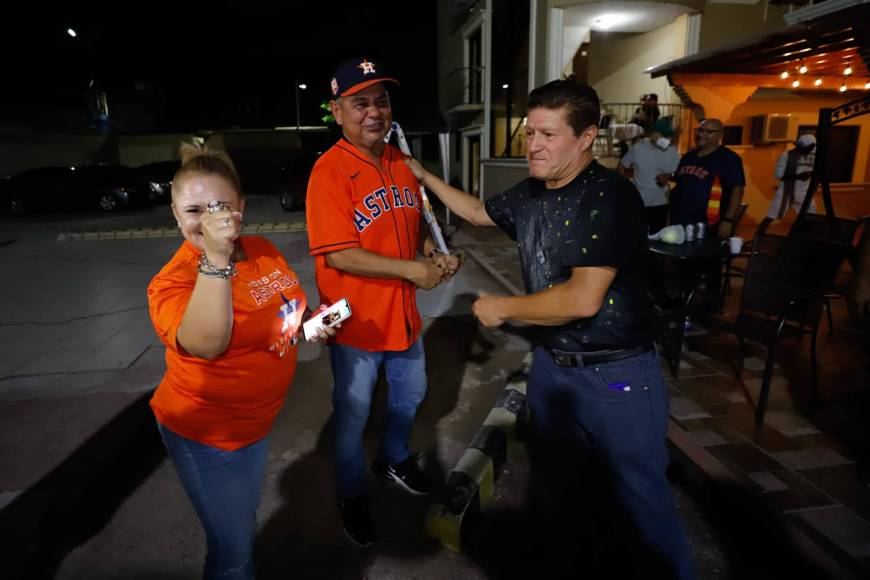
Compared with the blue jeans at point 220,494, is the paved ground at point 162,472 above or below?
below

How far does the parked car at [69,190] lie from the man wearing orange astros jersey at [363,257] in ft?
65.4

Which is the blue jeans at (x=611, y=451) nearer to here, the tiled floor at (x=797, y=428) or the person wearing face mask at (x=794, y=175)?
the tiled floor at (x=797, y=428)

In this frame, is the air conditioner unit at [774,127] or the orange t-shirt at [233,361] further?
the air conditioner unit at [774,127]

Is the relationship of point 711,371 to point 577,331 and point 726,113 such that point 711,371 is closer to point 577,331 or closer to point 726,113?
point 577,331

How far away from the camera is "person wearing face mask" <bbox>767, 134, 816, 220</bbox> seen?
28.8 ft

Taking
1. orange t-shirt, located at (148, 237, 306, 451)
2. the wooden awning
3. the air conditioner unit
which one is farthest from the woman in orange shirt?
the air conditioner unit

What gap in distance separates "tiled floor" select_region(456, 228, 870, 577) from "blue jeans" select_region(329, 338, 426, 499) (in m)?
1.91

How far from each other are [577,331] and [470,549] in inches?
53.1

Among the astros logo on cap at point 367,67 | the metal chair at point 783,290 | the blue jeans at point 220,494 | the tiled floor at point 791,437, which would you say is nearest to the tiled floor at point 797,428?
the tiled floor at point 791,437

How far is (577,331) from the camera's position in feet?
6.94

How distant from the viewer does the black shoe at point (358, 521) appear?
2744 millimetres

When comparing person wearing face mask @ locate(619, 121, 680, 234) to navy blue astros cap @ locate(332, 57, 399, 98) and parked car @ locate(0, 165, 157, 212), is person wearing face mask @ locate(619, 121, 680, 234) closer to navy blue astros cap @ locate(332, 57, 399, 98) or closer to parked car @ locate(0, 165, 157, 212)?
navy blue astros cap @ locate(332, 57, 399, 98)

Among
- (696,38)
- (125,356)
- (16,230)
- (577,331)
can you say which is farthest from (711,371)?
(16,230)

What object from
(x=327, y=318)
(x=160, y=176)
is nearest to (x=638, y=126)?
(x=327, y=318)
